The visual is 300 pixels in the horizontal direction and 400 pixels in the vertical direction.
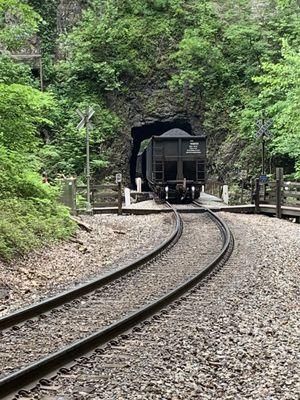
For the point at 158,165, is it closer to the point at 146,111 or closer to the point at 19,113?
the point at 146,111

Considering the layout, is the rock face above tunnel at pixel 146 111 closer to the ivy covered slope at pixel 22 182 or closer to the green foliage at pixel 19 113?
the ivy covered slope at pixel 22 182

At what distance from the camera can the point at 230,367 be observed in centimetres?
475

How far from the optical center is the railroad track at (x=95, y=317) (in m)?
4.66

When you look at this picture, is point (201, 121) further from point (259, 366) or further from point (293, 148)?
point (259, 366)

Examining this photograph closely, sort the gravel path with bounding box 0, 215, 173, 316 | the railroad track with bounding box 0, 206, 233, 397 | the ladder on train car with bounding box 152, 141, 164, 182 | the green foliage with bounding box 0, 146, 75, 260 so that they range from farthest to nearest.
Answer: the ladder on train car with bounding box 152, 141, 164, 182, the green foliage with bounding box 0, 146, 75, 260, the gravel path with bounding box 0, 215, 173, 316, the railroad track with bounding box 0, 206, 233, 397

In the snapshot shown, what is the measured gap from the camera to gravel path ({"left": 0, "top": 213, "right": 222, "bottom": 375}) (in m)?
5.22

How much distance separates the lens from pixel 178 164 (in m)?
26.7

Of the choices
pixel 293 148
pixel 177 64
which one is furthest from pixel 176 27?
pixel 293 148

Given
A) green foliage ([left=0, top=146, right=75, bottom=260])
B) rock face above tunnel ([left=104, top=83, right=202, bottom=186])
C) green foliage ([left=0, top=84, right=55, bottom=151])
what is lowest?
green foliage ([left=0, top=146, right=75, bottom=260])

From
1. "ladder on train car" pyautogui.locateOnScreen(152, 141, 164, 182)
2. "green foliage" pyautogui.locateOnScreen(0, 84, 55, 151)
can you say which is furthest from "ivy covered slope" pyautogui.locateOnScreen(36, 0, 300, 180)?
"green foliage" pyautogui.locateOnScreen(0, 84, 55, 151)

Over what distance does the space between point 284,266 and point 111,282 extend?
352cm

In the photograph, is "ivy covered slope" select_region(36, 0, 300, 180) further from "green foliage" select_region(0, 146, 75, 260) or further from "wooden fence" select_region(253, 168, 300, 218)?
"green foliage" select_region(0, 146, 75, 260)

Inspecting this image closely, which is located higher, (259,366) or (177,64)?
(177,64)

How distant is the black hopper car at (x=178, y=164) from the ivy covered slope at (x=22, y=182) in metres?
13.3
